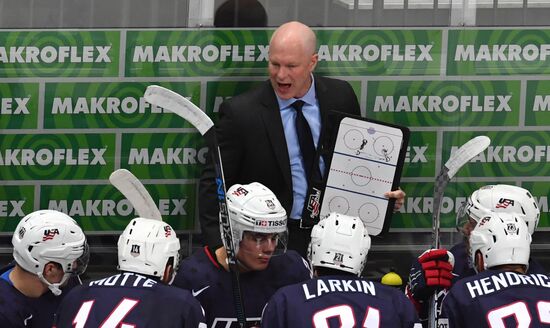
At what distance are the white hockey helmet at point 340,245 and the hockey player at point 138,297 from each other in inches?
19.8

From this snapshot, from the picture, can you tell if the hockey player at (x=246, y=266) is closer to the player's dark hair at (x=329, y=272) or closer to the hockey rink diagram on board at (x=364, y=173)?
the player's dark hair at (x=329, y=272)

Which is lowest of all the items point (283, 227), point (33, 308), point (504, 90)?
point (33, 308)

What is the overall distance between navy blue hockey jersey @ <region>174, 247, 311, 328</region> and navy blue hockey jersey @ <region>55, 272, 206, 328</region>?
0.48 metres

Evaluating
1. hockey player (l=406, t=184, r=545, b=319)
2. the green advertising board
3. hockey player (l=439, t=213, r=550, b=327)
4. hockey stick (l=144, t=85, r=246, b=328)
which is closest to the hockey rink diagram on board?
hockey player (l=406, t=184, r=545, b=319)

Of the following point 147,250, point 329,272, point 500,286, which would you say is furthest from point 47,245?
point 500,286

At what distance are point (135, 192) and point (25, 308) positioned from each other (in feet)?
3.00

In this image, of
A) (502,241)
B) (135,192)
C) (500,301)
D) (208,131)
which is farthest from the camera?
(135,192)

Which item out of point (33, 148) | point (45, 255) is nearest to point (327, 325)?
point (45, 255)

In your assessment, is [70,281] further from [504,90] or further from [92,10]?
[504,90]

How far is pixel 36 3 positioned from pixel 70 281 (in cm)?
177

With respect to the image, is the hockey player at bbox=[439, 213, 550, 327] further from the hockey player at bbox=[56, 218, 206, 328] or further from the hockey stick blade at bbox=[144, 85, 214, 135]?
the hockey stick blade at bbox=[144, 85, 214, 135]

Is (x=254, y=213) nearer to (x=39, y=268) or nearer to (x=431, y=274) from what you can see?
(x=431, y=274)

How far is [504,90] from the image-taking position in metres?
7.01

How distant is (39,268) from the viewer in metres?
5.59
